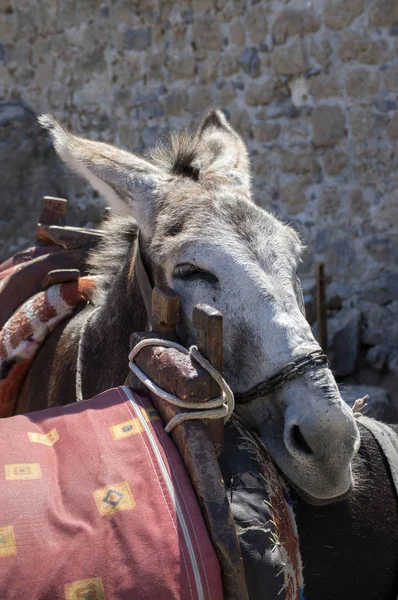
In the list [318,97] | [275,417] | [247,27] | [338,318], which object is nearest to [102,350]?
[275,417]

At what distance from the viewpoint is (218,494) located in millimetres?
1260

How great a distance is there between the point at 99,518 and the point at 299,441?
47 centimetres

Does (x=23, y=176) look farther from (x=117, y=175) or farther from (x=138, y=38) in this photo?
(x=117, y=175)

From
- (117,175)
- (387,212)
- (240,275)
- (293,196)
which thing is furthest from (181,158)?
(293,196)

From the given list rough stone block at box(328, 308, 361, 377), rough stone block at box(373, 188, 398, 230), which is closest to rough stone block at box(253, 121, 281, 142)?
rough stone block at box(373, 188, 398, 230)

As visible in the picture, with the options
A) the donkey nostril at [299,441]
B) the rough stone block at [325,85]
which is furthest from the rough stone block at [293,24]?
the donkey nostril at [299,441]

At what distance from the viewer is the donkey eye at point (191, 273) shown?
176 centimetres

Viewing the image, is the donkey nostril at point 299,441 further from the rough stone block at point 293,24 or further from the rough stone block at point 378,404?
the rough stone block at point 293,24

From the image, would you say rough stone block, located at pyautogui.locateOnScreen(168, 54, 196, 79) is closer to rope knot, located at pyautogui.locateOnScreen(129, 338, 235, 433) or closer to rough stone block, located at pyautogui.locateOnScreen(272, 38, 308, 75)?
rough stone block, located at pyautogui.locateOnScreen(272, 38, 308, 75)

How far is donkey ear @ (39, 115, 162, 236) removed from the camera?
2.12m

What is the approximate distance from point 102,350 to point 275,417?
0.82 metres

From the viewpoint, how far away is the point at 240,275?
1.68 m

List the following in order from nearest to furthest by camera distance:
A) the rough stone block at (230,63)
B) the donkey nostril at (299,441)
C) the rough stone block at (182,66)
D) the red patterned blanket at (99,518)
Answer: the red patterned blanket at (99,518)
the donkey nostril at (299,441)
the rough stone block at (230,63)
the rough stone block at (182,66)

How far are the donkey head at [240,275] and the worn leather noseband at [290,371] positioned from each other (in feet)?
0.04
